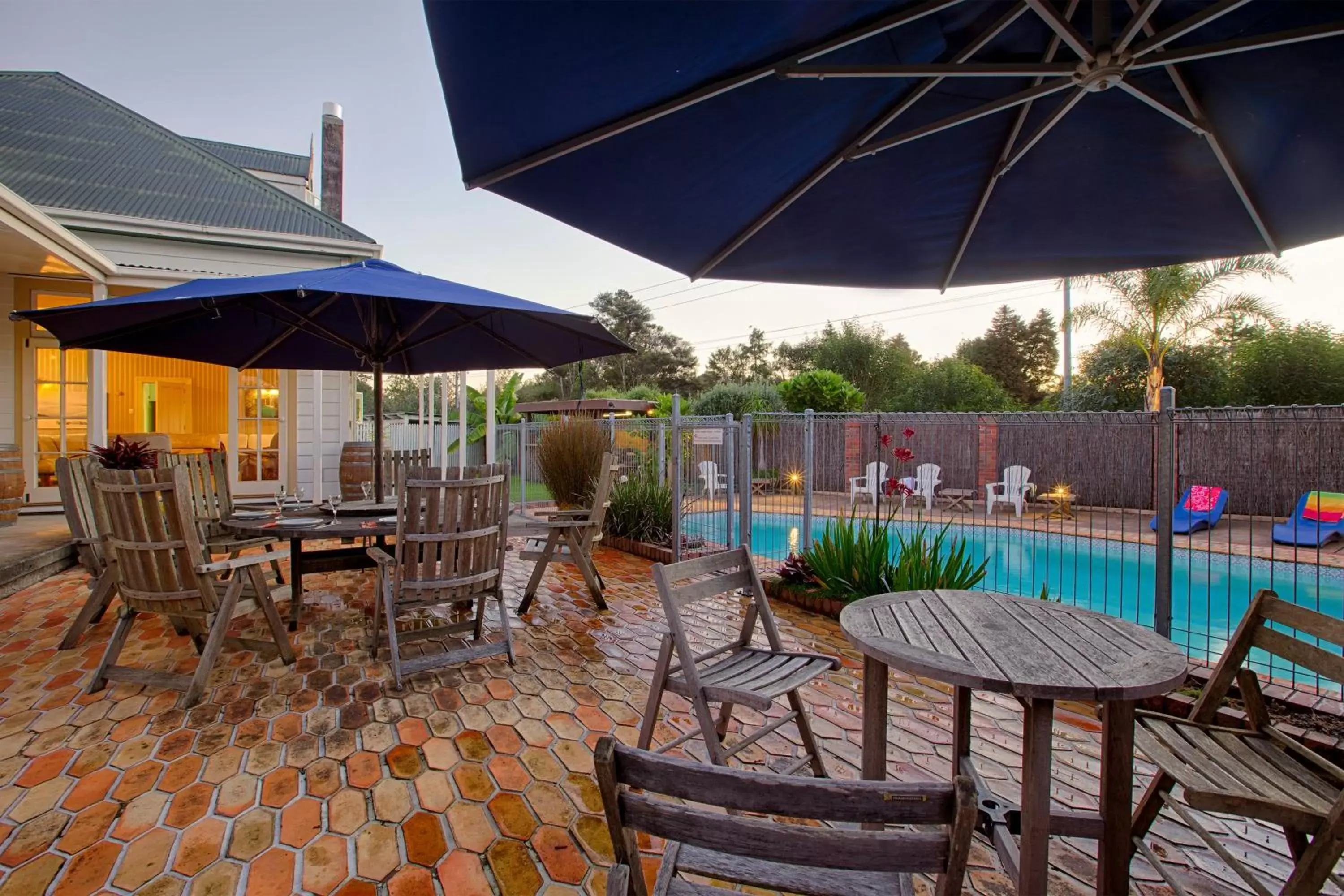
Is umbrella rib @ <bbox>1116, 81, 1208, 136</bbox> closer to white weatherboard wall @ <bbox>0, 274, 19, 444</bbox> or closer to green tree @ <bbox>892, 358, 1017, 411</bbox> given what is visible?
white weatherboard wall @ <bbox>0, 274, 19, 444</bbox>

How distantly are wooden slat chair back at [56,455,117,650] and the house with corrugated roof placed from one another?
3102 mm

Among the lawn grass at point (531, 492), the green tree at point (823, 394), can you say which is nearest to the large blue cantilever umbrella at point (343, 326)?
the lawn grass at point (531, 492)

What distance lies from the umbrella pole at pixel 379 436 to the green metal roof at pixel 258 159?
12.0 metres

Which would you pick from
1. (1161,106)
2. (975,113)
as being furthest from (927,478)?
(975,113)

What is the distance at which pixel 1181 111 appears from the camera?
196cm

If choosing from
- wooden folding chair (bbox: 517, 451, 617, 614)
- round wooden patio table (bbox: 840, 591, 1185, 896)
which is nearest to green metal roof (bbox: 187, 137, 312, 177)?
wooden folding chair (bbox: 517, 451, 617, 614)

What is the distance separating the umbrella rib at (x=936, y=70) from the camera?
5.53ft

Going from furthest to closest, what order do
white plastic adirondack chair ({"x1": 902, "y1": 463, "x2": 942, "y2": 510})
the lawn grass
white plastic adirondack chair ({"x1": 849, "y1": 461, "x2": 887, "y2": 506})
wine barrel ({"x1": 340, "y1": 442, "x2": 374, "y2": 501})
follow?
white plastic adirondack chair ({"x1": 902, "y1": 463, "x2": 942, "y2": 510}), white plastic adirondack chair ({"x1": 849, "y1": 461, "x2": 887, "y2": 506}), the lawn grass, wine barrel ({"x1": 340, "y1": 442, "x2": 374, "y2": 501})

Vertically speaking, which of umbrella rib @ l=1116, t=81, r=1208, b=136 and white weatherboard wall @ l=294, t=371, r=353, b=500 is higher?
umbrella rib @ l=1116, t=81, r=1208, b=136

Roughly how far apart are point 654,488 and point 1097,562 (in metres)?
6.65

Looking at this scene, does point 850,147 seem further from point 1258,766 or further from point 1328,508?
point 1328,508

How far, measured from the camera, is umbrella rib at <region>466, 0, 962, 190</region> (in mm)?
1716

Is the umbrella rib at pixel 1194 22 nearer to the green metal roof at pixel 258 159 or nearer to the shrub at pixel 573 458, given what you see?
the shrub at pixel 573 458

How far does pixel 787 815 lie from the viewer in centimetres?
84
